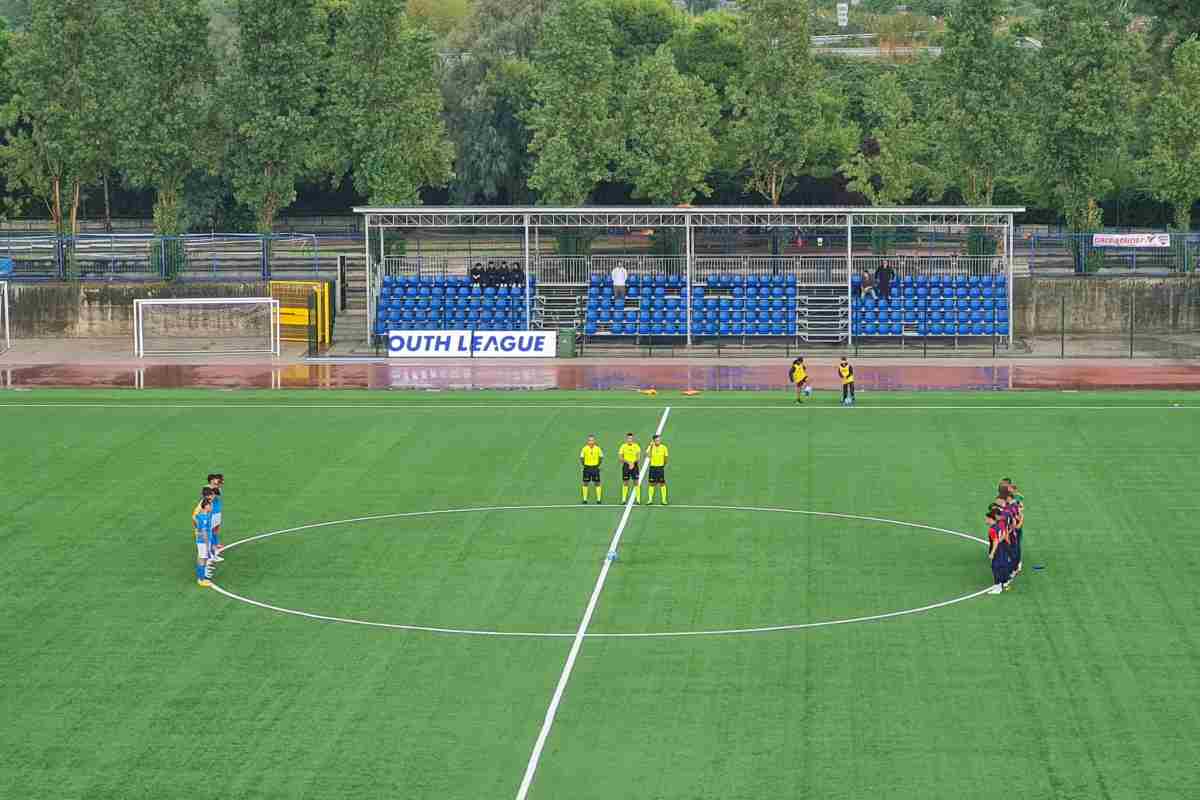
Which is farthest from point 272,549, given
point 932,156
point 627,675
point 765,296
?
point 932,156

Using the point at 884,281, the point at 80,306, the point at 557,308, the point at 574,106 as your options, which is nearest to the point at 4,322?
the point at 80,306

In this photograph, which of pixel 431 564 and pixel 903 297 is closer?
pixel 431 564

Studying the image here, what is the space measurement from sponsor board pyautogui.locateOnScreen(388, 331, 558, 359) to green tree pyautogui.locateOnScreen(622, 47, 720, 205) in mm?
20541

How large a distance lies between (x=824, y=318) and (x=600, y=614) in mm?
38568

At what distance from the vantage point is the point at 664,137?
8412 cm

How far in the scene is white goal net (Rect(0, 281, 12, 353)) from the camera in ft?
Result: 222

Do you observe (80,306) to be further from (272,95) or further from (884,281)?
(884,281)

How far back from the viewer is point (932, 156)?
98.7 metres

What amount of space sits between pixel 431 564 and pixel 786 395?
22.8 meters

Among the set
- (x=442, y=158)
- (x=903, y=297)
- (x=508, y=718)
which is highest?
(x=442, y=158)

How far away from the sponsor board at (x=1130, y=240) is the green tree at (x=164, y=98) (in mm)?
40089

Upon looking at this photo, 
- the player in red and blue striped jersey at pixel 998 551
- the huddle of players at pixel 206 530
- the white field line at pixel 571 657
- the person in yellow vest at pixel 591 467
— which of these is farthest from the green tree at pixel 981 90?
the huddle of players at pixel 206 530

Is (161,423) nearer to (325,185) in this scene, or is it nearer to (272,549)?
(272,549)

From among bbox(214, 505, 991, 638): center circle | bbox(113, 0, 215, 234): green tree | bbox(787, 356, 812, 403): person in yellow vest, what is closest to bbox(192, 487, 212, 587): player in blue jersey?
bbox(214, 505, 991, 638): center circle
